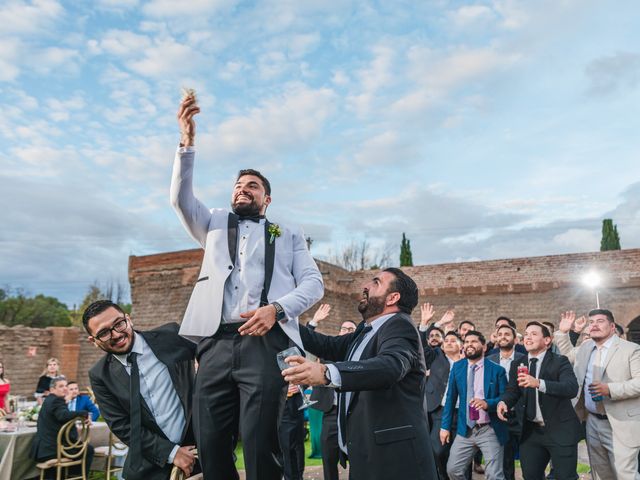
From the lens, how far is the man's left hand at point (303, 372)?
2.15 metres

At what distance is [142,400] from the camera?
2.92m

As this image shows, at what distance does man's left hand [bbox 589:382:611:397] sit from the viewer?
5.15 meters

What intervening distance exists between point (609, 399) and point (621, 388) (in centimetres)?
23

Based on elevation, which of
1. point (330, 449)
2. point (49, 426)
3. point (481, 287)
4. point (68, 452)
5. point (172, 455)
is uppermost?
point (481, 287)

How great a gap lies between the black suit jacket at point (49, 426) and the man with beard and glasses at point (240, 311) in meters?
4.40

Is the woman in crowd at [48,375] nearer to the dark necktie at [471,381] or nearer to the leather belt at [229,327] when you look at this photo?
the dark necktie at [471,381]

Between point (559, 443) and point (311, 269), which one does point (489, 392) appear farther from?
point (311, 269)

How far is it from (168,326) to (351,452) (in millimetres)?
1371

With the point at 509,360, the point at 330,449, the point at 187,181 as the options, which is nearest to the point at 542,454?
the point at 509,360

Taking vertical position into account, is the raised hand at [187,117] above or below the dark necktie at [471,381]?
above

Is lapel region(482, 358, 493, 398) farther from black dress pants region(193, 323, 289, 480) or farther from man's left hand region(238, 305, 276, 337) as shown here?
man's left hand region(238, 305, 276, 337)

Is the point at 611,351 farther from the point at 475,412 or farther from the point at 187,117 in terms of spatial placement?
the point at 187,117

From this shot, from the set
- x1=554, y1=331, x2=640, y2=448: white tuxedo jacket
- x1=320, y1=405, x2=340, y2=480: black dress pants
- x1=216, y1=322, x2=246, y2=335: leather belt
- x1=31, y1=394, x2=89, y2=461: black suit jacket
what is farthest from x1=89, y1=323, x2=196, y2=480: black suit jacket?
x1=554, y1=331, x2=640, y2=448: white tuxedo jacket

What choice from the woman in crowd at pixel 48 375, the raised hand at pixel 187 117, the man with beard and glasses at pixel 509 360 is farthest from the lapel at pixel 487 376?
the woman in crowd at pixel 48 375
